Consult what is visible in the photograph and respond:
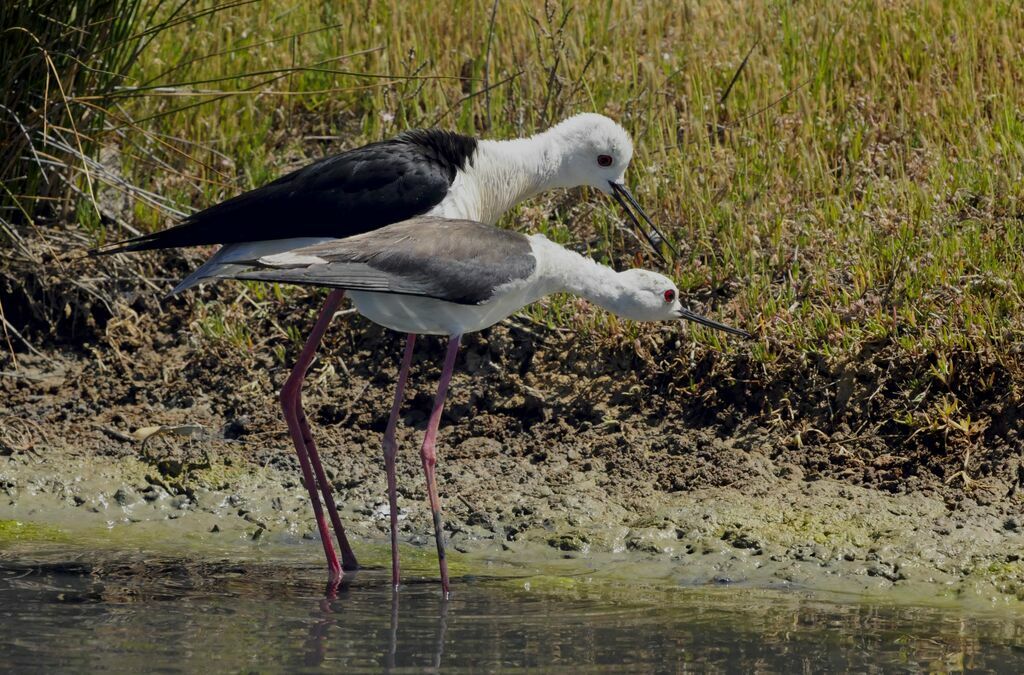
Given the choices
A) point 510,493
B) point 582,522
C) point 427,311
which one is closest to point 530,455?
point 510,493

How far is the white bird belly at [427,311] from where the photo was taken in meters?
4.66

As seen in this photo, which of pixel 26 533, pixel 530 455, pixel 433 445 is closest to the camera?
pixel 433 445

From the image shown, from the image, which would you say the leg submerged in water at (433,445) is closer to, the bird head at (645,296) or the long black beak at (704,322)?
the bird head at (645,296)

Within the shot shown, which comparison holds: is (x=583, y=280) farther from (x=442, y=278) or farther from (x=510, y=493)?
(x=510, y=493)

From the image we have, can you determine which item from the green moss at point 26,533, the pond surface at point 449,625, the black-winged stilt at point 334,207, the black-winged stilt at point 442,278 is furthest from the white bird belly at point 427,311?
the green moss at point 26,533

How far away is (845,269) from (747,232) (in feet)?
1.44

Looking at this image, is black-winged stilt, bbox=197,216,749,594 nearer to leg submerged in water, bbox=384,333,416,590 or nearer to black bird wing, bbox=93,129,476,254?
leg submerged in water, bbox=384,333,416,590

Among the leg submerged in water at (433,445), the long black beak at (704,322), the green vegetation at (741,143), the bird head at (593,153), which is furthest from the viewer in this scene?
the bird head at (593,153)

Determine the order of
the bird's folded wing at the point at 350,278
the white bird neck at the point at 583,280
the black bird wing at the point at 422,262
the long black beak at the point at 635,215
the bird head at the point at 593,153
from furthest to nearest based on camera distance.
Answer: the long black beak at the point at 635,215 < the bird head at the point at 593,153 < the white bird neck at the point at 583,280 < the black bird wing at the point at 422,262 < the bird's folded wing at the point at 350,278

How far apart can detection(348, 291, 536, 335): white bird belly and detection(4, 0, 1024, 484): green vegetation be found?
3.06 ft

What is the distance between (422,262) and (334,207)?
1.90 feet

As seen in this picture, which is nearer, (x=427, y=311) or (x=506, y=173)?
(x=427, y=311)

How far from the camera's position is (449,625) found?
420cm

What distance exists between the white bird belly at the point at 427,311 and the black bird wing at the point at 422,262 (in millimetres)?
90
